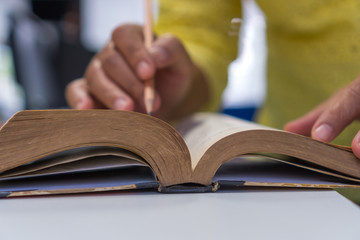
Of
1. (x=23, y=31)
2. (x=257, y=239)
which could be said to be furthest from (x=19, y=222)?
(x=23, y=31)

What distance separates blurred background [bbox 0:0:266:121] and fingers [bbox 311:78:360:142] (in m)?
0.86

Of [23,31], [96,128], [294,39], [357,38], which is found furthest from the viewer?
[23,31]

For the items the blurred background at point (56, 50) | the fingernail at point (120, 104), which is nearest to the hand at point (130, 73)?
the fingernail at point (120, 104)

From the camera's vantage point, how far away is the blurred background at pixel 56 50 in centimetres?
275

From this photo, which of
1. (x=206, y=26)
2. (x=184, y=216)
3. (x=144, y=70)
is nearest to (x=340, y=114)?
(x=184, y=216)

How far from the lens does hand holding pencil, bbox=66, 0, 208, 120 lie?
0.71 meters

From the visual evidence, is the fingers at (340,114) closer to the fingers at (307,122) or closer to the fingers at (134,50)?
the fingers at (307,122)

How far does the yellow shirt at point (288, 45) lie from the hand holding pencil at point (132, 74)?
0.19 meters

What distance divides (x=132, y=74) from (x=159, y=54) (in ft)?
0.25

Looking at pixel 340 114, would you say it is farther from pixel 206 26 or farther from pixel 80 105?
pixel 206 26

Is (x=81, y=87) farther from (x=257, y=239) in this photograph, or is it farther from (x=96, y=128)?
(x=257, y=239)

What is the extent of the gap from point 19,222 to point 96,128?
0.13 meters

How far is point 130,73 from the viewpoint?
73 cm

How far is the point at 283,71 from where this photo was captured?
43.4 inches
